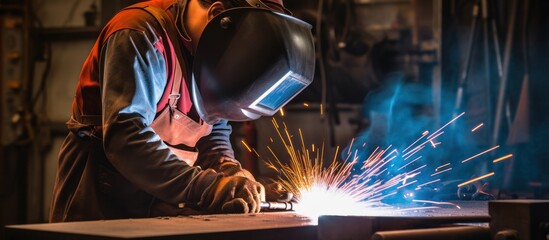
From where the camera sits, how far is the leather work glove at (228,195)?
8.71 feet

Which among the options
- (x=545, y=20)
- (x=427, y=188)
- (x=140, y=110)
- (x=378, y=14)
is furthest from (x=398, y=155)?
(x=378, y=14)

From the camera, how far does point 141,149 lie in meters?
2.69

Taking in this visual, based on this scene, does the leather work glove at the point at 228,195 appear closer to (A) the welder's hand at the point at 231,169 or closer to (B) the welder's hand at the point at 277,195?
→ (B) the welder's hand at the point at 277,195

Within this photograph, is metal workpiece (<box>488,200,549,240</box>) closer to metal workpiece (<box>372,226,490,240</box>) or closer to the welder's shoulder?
metal workpiece (<box>372,226,490,240</box>)

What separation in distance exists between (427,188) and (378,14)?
3.76m

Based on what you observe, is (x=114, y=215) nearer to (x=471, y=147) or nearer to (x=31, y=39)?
(x=471, y=147)

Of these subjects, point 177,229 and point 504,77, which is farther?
point 504,77

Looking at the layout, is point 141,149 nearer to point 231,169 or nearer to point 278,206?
point 278,206

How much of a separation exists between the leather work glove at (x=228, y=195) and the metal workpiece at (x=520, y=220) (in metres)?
0.81

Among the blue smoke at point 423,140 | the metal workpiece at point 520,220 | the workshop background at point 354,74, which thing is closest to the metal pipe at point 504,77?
the workshop background at point 354,74

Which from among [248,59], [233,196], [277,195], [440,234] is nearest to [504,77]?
[277,195]

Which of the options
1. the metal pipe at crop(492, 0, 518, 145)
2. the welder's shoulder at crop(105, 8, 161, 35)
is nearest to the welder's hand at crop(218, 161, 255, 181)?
the welder's shoulder at crop(105, 8, 161, 35)

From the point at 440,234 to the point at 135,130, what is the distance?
42.7 inches

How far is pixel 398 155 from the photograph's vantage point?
361 cm
